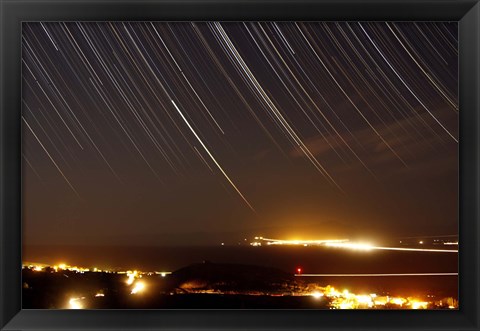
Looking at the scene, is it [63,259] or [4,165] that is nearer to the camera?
[4,165]

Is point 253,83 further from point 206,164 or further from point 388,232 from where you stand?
point 388,232

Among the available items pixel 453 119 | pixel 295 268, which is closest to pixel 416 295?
pixel 295 268

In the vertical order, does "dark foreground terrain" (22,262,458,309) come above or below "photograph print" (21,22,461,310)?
below

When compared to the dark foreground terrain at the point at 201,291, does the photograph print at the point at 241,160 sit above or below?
above

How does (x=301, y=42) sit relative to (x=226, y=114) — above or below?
above

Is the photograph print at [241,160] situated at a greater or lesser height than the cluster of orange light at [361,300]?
greater

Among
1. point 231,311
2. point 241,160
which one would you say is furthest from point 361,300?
point 241,160
